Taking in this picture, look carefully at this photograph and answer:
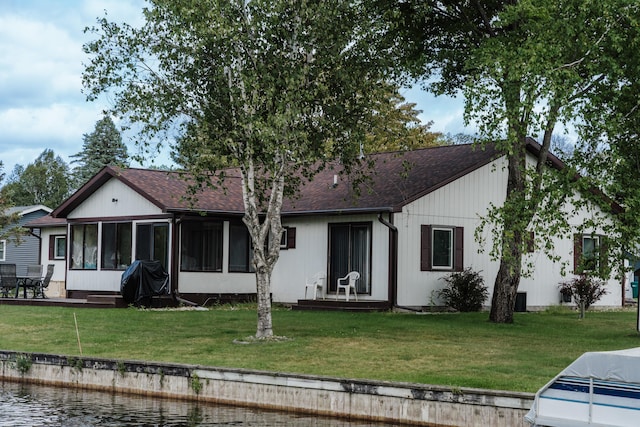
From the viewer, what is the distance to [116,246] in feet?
91.7

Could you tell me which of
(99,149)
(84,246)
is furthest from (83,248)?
(99,149)

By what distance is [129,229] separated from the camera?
1095 inches

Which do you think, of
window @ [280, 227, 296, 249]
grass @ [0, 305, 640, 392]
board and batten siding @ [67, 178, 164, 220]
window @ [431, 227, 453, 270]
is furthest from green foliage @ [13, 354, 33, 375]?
window @ [431, 227, 453, 270]

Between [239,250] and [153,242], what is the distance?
2.58 m

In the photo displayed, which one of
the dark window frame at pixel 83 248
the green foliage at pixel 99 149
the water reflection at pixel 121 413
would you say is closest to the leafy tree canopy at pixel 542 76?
the water reflection at pixel 121 413

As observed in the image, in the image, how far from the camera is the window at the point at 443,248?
24781mm

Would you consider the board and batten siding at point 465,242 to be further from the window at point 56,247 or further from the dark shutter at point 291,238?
the window at point 56,247

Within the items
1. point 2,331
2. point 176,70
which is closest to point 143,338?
point 2,331

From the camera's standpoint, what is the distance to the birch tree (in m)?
16.5

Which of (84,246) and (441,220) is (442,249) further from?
(84,246)

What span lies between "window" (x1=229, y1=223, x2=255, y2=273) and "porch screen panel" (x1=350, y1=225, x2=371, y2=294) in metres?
4.00

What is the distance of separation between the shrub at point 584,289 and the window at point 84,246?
14.2m

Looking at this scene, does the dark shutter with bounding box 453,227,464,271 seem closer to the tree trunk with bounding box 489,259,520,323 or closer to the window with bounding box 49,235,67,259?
the tree trunk with bounding box 489,259,520,323

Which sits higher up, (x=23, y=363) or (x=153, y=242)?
(x=153, y=242)
